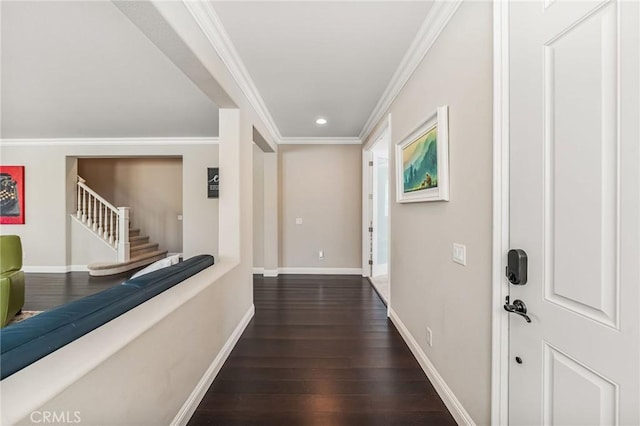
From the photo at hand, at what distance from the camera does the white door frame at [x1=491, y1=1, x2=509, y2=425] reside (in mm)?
1186

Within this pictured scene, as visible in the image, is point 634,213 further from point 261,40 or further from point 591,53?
point 261,40

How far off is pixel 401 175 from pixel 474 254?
1266mm

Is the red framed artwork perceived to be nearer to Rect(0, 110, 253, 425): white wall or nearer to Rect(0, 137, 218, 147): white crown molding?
Rect(0, 137, 218, 147): white crown molding

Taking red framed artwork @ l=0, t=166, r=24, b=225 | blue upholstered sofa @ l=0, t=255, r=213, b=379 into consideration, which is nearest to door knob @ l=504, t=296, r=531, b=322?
blue upholstered sofa @ l=0, t=255, r=213, b=379

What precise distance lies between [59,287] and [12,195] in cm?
247

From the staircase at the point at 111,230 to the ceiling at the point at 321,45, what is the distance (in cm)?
430

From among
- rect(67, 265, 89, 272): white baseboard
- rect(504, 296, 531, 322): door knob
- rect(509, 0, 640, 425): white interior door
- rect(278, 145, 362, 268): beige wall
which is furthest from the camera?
rect(67, 265, 89, 272): white baseboard

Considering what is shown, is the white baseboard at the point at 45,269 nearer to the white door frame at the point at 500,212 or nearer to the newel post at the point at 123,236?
the newel post at the point at 123,236

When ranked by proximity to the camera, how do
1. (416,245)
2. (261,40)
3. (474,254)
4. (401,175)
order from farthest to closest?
(401,175), (416,245), (261,40), (474,254)

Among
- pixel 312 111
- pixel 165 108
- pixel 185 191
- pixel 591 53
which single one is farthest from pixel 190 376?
pixel 185 191

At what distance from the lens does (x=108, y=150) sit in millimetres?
5273

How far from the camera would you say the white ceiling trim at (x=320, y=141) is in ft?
16.3

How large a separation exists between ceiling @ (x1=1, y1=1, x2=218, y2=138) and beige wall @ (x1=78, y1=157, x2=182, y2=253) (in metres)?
1.90

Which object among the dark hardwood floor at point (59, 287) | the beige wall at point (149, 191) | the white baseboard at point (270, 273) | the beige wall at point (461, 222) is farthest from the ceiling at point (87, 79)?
the white baseboard at point (270, 273)
